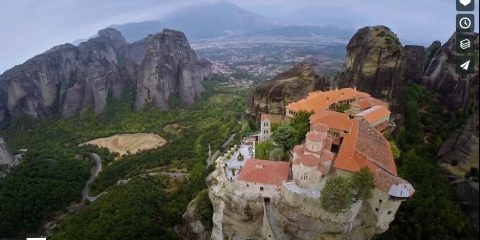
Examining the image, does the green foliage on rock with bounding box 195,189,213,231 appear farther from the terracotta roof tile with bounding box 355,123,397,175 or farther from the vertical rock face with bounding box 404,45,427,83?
the vertical rock face with bounding box 404,45,427,83

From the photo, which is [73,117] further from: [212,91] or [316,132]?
[316,132]

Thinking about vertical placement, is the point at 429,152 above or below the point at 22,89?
below

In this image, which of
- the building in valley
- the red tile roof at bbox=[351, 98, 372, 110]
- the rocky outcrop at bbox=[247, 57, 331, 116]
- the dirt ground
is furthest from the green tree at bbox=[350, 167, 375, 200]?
the dirt ground

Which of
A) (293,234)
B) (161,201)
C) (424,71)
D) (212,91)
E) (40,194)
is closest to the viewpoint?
(293,234)

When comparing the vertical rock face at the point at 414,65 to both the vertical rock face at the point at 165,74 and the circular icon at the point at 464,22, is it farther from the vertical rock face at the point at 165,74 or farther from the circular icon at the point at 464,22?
the vertical rock face at the point at 165,74

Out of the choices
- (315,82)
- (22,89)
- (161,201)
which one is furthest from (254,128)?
(22,89)

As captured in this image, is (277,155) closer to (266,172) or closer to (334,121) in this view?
(266,172)
